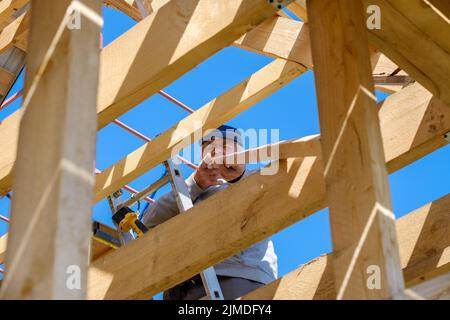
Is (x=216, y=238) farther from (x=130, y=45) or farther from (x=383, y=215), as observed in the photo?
(x=383, y=215)

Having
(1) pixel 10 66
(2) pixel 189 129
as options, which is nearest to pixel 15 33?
(1) pixel 10 66

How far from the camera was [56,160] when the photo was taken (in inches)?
74.0

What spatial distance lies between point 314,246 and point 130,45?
33.5 feet

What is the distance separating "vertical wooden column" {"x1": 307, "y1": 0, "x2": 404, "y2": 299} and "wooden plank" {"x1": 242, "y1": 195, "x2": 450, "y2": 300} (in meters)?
1.32

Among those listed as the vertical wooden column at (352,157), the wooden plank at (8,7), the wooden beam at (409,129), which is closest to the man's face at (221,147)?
the wooden plank at (8,7)

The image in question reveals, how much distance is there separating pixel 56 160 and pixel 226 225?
62.0 inches

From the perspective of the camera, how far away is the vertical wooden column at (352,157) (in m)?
2.23

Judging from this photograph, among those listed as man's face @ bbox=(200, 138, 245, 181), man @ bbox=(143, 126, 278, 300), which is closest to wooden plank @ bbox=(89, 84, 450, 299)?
man @ bbox=(143, 126, 278, 300)

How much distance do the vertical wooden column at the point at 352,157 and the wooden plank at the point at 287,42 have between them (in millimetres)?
1337

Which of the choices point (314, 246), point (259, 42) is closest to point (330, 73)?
point (259, 42)

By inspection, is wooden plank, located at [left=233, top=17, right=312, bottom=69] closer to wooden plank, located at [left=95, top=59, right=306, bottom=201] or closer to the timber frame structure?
the timber frame structure

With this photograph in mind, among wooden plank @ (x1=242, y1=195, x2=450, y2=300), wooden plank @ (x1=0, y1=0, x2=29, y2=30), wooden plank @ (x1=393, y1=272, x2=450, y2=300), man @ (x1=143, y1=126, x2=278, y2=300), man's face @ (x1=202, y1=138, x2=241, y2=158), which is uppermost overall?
wooden plank @ (x1=0, y1=0, x2=29, y2=30)

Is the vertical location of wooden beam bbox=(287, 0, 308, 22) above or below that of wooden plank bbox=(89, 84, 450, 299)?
above

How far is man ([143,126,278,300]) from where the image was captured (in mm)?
4461
